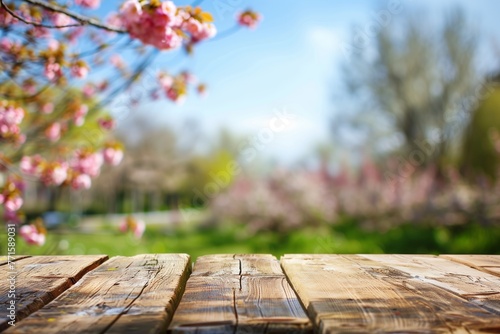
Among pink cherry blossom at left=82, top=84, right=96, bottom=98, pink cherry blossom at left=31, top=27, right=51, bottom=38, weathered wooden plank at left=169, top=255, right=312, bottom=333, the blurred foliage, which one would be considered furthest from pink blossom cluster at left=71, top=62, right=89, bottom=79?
the blurred foliage

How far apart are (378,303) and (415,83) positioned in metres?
12.8

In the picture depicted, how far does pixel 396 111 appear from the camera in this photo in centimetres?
1321

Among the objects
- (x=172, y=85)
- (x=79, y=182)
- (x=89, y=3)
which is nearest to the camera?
(x=89, y=3)

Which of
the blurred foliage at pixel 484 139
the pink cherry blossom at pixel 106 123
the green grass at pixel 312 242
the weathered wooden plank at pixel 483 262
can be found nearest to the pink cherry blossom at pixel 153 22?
the weathered wooden plank at pixel 483 262

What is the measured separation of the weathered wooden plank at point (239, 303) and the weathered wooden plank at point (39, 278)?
35 centimetres

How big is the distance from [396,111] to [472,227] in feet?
20.6

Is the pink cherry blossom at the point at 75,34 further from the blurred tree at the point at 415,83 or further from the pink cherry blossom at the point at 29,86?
the blurred tree at the point at 415,83

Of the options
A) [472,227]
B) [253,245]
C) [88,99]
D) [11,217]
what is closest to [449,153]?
[472,227]

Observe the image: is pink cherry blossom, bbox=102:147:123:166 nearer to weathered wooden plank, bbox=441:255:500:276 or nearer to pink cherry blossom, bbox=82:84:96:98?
pink cherry blossom, bbox=82:84:96:98

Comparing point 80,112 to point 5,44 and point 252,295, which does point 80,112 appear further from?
point 252,295

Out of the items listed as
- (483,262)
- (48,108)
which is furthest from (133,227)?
(483,262)

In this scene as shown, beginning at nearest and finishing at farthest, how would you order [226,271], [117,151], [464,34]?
[226,271], [117,151], [464,34]

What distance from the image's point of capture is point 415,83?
43.0 feet

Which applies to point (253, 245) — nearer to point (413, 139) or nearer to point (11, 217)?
point (11, 217)
